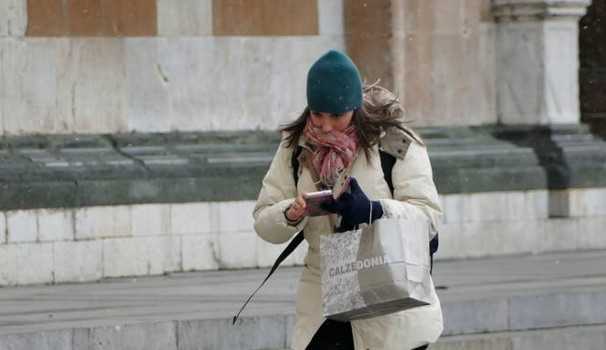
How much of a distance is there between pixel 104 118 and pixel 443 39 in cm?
271

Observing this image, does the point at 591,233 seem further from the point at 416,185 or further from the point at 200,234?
the point at 416,185

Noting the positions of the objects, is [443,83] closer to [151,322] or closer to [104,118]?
[104,118]

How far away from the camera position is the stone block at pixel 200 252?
13.4 metres

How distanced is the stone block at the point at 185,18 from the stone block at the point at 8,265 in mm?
2090

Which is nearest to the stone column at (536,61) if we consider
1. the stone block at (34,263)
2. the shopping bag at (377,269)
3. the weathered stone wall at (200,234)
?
the weathered stone wall at (200,234)

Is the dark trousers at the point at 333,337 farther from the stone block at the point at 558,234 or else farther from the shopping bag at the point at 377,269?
the stone block at the point at 558,234

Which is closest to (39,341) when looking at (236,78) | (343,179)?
(343,179)

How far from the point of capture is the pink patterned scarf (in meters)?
6.05

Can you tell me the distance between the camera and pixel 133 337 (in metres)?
9.68

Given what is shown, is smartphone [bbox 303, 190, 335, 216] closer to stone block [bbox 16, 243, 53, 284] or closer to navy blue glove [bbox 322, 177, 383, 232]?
navy blue glove [bbox 322, 177, 383, 232]

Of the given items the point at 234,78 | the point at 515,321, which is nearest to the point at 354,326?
the point at 515,321

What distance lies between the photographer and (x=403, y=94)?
14688 mm

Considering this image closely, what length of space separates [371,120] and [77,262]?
702 centimetres

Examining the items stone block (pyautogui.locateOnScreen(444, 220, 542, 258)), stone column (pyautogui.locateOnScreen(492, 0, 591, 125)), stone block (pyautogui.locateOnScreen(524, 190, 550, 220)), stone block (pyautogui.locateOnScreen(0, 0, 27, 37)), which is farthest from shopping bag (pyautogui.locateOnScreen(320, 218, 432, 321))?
stone column (pyautogui.locateOnScreen(492, 0, 591, 125))
